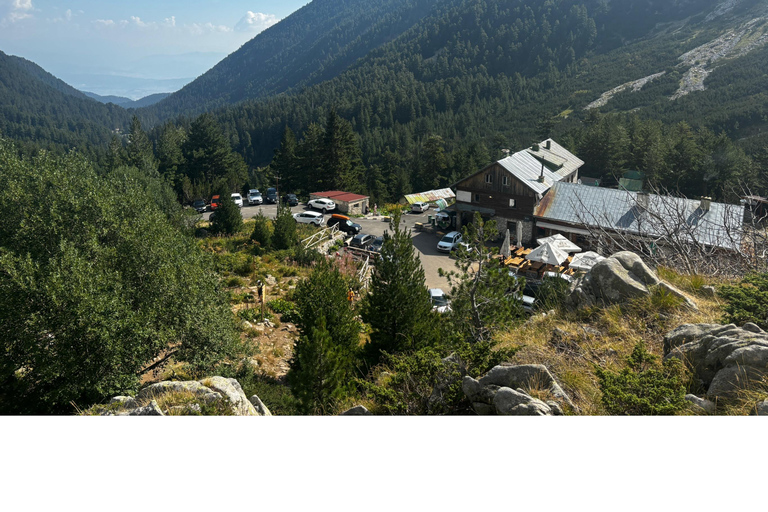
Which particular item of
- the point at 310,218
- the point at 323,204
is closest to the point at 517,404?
the point at 310,218

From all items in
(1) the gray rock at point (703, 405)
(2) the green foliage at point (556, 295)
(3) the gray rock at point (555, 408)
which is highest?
(3) the gray rock at point (555, 408)

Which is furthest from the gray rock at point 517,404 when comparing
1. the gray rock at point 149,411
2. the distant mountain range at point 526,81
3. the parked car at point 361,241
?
the distant mountain range at point 526,81

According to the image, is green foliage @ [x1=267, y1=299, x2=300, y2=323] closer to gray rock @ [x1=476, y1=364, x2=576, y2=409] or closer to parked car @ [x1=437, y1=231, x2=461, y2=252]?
gray rock @ [x1=476, y1=364, x2=576, y2=409]

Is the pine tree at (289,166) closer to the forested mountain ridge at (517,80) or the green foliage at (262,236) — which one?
the forested mountain ridge at (517,80)

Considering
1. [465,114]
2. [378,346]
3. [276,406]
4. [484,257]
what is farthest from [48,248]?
[465,114]

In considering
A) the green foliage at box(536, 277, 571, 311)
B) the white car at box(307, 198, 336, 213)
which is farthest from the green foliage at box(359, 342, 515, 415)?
the white car at box(307, 198, 336, 213)
